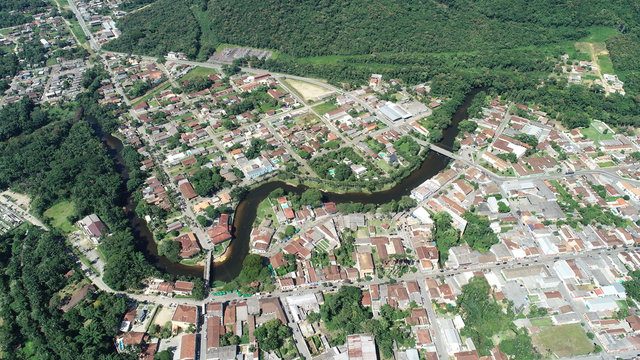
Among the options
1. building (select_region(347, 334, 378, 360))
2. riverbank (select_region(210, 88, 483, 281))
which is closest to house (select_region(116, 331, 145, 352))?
riverbank (select_region(210, 88, 483, 281))

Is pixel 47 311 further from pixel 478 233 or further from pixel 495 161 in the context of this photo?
pixel 495 161

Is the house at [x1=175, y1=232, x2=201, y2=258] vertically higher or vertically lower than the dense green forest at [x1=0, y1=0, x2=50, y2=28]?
lower

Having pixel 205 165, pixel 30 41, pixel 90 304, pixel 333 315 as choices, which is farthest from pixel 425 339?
pixel 30 41

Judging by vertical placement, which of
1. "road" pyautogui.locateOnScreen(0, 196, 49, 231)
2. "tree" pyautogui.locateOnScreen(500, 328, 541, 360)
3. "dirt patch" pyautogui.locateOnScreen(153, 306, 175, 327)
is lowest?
"road" pyautogui.locateOnScreen(0, 196, 49, 231)

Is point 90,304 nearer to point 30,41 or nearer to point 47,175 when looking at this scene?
point 47,175

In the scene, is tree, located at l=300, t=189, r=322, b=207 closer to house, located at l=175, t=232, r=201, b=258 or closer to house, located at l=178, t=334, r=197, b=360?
house, located at l=175, t=232, r=201, b=258

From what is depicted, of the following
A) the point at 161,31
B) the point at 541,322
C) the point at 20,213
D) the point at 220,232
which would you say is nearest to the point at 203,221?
the point at 220,232

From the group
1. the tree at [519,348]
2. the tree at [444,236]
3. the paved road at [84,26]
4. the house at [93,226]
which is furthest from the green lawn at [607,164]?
the paved road at [84,26]
